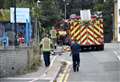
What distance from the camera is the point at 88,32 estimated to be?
39562mm

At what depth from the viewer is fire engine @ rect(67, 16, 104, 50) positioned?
39.0 metres

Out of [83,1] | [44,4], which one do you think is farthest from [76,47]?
[83,1]

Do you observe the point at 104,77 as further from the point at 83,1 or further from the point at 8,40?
the point at 83,1

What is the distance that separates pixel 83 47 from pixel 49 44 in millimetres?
15387

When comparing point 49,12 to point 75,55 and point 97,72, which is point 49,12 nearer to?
point 75,55

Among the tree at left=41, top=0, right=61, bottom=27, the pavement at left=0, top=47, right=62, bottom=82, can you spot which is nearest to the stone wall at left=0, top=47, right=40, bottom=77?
the pavement at left=0, top=47, right=62, bottom=82

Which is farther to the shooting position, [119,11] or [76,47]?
[119,11]

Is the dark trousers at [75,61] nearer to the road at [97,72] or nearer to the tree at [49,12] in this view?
the road at [97,72]

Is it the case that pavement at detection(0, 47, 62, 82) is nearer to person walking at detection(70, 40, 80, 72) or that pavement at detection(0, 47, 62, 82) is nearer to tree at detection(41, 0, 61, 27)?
person walking at detection(70, 40, 80, 72)

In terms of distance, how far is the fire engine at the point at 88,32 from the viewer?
39031 millimetres

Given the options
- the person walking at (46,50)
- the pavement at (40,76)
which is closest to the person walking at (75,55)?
the pavement at (40,76)

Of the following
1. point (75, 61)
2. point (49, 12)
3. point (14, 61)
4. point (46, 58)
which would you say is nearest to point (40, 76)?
point (14, 61)

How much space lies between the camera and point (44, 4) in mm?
70875

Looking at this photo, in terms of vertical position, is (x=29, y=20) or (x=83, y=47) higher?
(x=29, y=20)
